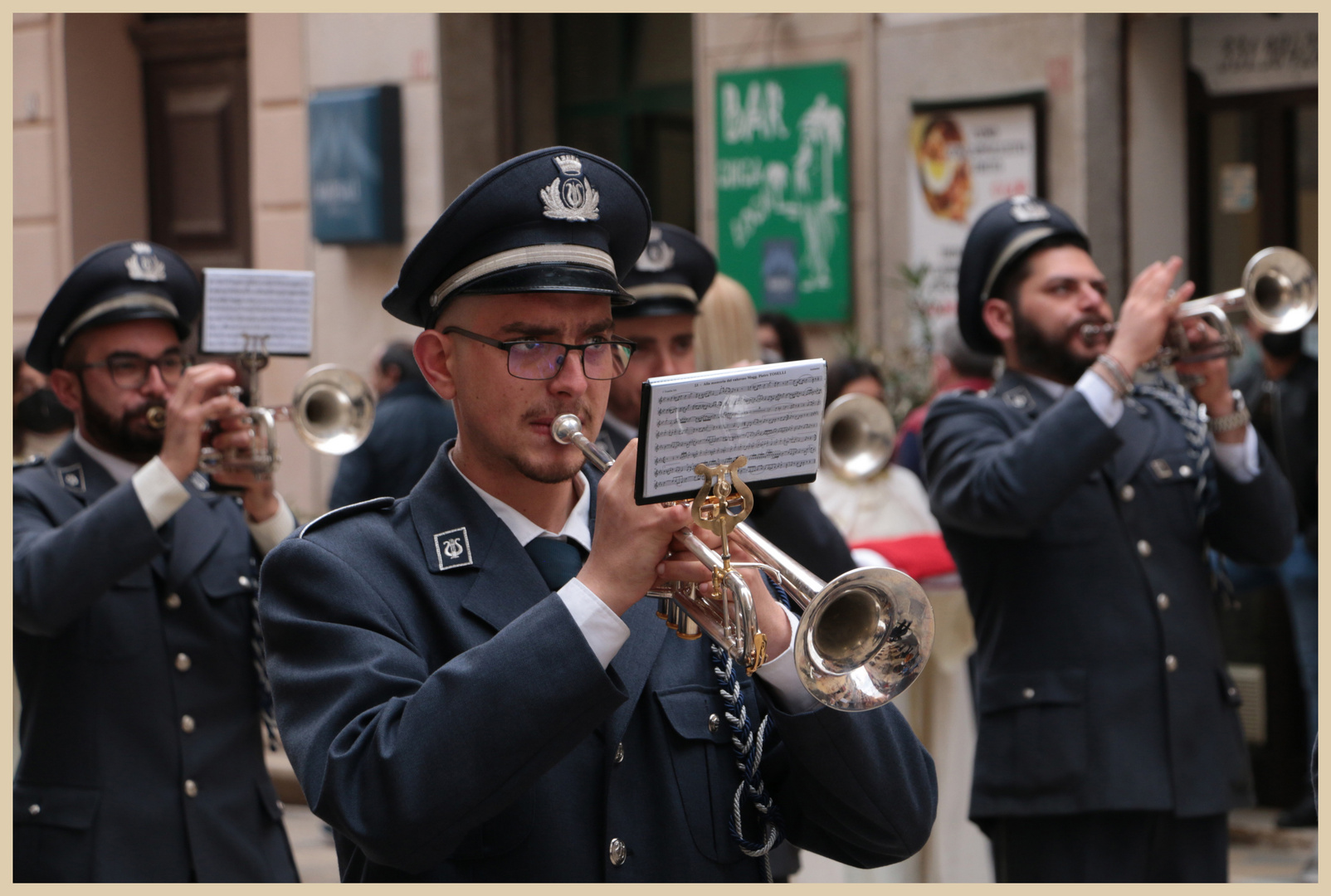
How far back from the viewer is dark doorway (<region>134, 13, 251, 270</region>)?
11.1 metres

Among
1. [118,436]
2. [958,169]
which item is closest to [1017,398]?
[118,436]

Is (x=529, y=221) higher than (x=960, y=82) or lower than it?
lower

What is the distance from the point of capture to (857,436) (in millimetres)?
5176

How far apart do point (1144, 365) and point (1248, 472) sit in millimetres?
371

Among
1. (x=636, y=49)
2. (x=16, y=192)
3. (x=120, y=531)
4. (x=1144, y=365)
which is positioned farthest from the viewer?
(x=16, y=192)

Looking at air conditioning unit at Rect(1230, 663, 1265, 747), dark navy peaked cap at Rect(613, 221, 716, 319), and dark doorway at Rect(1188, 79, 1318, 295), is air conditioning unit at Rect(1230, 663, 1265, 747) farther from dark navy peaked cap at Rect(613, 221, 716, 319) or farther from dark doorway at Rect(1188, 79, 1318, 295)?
dark navy peaked cap at Rect(613, 221, 716, 319)

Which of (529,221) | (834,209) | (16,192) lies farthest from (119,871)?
(16,192)

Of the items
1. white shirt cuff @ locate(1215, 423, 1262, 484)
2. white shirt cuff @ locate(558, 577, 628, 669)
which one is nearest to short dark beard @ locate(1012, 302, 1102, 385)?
white shirt cuff @ locate(1215, 423, 1262, 484)

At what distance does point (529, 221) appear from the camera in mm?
2449

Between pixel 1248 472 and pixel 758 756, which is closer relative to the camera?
pixel 758 756

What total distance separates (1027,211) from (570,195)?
2.21 m

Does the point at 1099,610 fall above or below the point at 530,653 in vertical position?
below

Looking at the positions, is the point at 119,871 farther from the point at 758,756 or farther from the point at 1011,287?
the point at 1011,287

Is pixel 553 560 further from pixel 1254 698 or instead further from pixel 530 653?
pixel 1254 698
